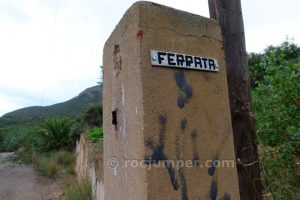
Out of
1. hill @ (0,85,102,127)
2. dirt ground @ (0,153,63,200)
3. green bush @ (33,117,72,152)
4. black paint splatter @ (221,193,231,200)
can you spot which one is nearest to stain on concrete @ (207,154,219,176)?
black paint splatter @ (221,193,231,200)

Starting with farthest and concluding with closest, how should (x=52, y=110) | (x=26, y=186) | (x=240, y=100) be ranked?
(x=52, y=110) < (x=26, y=186) < (x=240, y=100)

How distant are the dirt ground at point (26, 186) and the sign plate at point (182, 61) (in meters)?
5.76

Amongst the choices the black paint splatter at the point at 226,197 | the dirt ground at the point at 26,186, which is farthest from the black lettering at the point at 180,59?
the dirt ground at the point at 26,186

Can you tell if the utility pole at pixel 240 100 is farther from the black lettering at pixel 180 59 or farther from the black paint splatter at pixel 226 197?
the black lettering at pixel 180 59

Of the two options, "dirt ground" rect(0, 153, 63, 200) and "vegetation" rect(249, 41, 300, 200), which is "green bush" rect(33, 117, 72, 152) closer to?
"dirt ground" rect(0, 153, 63, 200)

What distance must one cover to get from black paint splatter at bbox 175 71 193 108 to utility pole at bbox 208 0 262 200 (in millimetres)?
756

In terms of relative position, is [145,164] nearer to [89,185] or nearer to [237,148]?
[237,148]

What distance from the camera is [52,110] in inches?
1003

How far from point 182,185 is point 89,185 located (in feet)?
13.1

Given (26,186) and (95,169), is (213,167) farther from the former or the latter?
(26,186)

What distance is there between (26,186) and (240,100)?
303 inches

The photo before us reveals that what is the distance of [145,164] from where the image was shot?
1.53 meters

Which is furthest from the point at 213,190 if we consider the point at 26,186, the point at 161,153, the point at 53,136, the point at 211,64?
the point at 53,136

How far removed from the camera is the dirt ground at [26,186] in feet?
23.0
